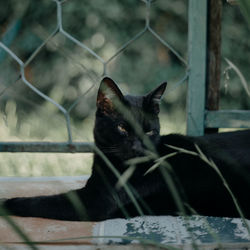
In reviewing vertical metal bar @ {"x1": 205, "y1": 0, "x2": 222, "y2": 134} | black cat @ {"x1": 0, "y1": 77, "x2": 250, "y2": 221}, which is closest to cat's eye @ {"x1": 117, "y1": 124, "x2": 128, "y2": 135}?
black cat @ {"x1": 0, "y1": 77, "x2": 250, "y2": 221}

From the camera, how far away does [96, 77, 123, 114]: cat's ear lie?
3.50 feet

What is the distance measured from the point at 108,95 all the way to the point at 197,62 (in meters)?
0.39

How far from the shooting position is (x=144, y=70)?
248 centimetres

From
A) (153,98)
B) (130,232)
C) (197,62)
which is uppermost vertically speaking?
(197,62)

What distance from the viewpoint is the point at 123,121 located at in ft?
3.62

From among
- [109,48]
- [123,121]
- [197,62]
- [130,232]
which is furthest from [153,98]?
[109,48]

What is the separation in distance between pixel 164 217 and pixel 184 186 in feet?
0.37

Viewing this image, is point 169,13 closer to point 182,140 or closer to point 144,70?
point 144,70

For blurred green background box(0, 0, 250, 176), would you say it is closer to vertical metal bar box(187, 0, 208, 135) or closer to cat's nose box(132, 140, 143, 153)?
vertical metal bar box(187, 0, 208, 135)

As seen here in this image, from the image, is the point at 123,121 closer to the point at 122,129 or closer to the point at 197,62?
the point at 122,129

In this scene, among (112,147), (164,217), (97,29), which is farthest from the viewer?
(97,29)

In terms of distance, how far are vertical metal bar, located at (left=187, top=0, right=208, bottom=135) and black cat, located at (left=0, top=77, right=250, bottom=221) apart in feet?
0.64

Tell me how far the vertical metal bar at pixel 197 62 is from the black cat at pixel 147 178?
0.64 feet

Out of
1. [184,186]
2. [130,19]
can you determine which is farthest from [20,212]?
[130,19]
